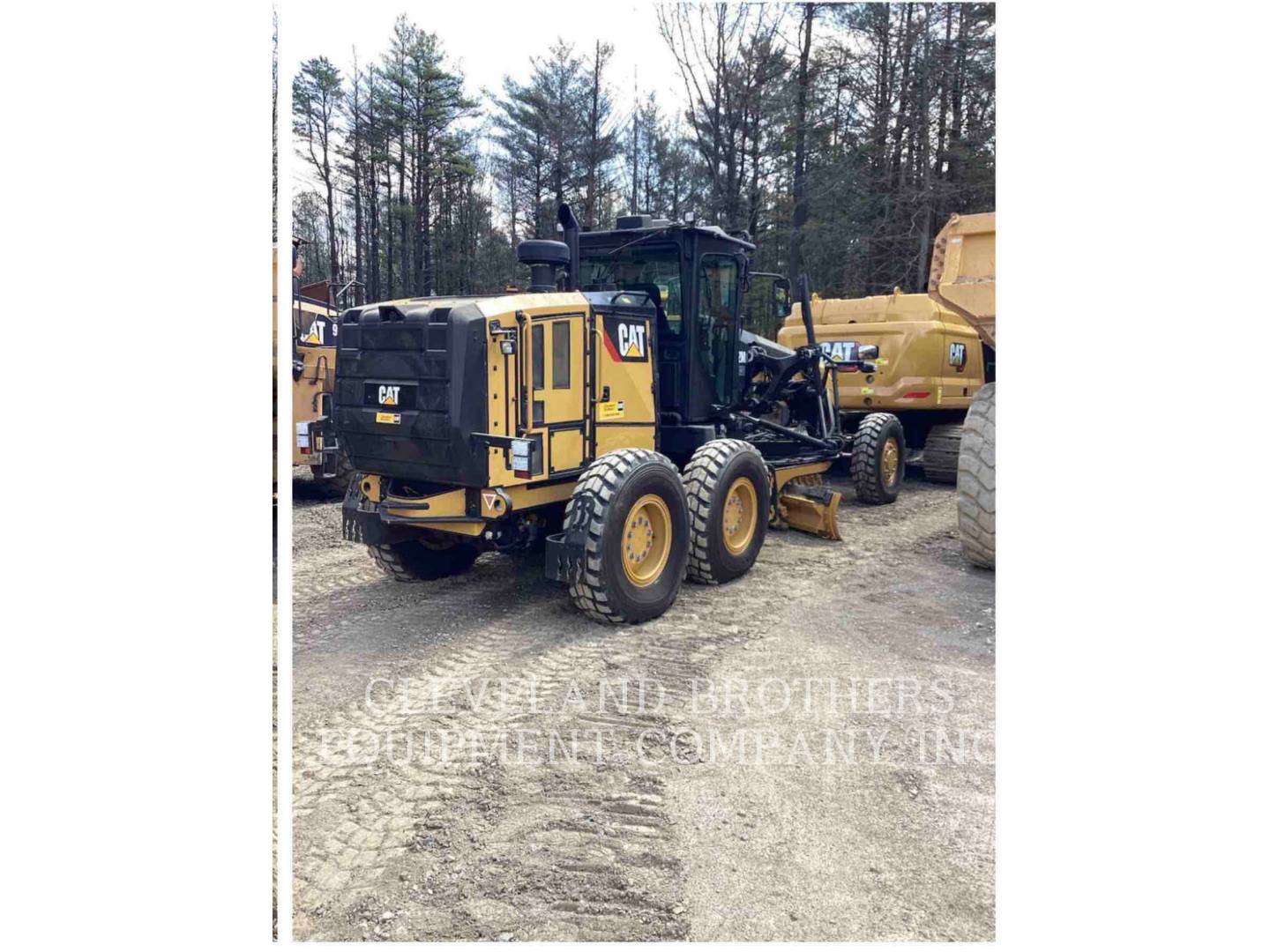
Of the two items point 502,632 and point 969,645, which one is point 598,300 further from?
point 969,645

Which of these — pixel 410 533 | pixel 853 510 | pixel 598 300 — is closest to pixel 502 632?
pixel 410 533

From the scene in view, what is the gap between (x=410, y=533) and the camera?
5.71 meters

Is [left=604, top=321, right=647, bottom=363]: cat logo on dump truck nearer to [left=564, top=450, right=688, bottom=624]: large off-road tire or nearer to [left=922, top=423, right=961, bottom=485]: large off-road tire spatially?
[left=564, top=450, right=688, bottom=624]: large off-road tire

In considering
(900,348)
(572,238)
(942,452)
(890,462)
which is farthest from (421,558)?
(942,452)

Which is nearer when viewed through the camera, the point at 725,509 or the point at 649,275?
the point at 725,509

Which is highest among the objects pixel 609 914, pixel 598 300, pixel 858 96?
pixel 858 96

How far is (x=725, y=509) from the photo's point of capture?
231 inches

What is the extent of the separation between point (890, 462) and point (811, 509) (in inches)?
86.9

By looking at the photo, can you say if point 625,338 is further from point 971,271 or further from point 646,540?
point 971,271

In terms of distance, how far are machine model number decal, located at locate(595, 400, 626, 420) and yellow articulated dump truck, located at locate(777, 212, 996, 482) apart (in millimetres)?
4055

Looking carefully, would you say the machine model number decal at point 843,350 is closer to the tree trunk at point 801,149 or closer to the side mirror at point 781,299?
the tree trunk at point 801,149

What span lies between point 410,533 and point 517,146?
588cm

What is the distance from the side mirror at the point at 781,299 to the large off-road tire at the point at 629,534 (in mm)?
2748

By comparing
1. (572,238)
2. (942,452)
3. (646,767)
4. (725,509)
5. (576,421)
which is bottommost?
(646,767)
